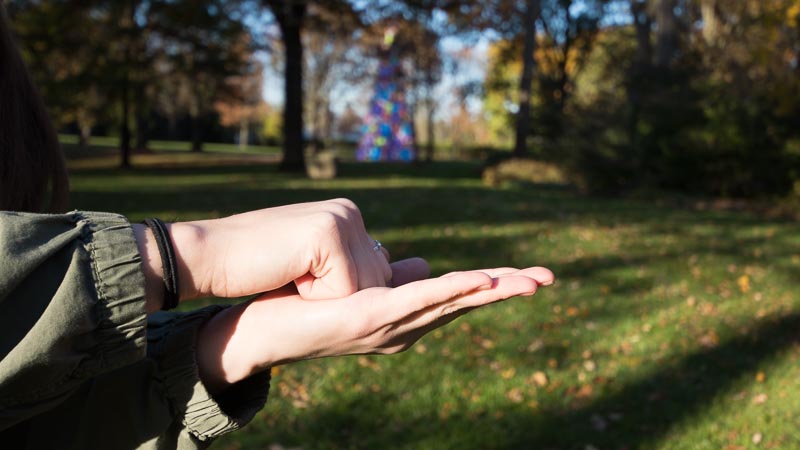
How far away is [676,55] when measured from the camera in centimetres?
2184

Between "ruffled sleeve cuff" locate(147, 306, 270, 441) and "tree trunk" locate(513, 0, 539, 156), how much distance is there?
62.4 ft

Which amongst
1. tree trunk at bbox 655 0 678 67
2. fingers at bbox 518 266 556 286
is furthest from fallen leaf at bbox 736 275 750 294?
tree trunk at bbox 655 0 678 67

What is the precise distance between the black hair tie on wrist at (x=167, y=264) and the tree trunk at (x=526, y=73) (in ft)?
62.9

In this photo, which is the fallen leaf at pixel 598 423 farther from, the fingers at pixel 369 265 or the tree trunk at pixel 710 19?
the tree trunk at pixel 710 19

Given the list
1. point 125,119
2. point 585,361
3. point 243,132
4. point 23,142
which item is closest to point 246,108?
point 243,132

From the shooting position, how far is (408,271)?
123 cm

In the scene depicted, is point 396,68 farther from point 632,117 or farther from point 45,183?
point 45,183

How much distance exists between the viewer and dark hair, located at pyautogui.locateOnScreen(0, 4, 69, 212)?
47.0 inches

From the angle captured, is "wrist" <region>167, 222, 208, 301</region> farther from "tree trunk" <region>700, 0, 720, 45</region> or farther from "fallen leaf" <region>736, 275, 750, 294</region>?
"tree trunk" <region>700, 0, 720, 45</region>

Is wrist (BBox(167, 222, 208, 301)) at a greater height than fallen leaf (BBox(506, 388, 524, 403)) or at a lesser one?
greater

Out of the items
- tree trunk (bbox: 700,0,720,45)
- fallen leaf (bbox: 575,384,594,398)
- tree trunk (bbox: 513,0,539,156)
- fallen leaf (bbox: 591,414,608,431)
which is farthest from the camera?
tree trunk (bbox: 700,0,720,45)

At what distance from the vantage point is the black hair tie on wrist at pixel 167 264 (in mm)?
876

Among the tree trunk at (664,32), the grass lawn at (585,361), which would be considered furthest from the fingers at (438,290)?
the tree trunk at (664,32)

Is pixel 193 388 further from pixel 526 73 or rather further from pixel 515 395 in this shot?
pixel 526 73
